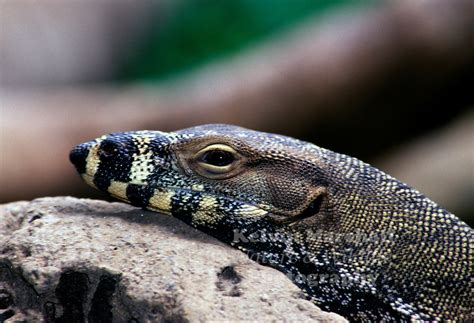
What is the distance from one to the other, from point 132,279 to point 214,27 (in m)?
11.1

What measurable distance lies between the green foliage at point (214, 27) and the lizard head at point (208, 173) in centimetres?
911

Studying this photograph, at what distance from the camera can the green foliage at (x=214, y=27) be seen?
1316 cm

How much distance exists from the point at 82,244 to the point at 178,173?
658 millimetres

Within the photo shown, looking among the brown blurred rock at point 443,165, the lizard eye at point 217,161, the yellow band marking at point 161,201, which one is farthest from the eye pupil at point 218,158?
the brown blurred rock at point 443,165

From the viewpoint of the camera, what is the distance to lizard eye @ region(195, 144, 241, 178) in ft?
12.0

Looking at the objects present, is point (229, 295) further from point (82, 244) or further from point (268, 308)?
point (82, 244)

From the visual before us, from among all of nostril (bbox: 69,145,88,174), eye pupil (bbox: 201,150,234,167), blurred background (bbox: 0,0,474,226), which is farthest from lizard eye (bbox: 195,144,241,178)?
blurred background (bbox: 0,0,474,226)

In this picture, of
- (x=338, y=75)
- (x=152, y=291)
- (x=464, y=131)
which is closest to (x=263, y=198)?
(x=152, y=291)

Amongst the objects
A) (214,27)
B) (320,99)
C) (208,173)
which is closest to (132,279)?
(208,173)

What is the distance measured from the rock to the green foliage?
9628 millimetres

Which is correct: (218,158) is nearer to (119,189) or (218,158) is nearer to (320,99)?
(119,189)

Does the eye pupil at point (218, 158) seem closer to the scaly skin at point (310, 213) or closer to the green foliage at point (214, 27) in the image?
the scaly skin at point (310, 213)

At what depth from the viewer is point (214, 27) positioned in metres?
13.7

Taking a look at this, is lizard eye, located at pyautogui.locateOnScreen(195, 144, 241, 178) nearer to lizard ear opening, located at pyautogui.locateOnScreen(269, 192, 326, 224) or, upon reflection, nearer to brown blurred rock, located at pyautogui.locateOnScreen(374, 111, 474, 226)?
lizard ear opening, located at pyautogui.locateOnScreen(269, 192, 326, 224)
